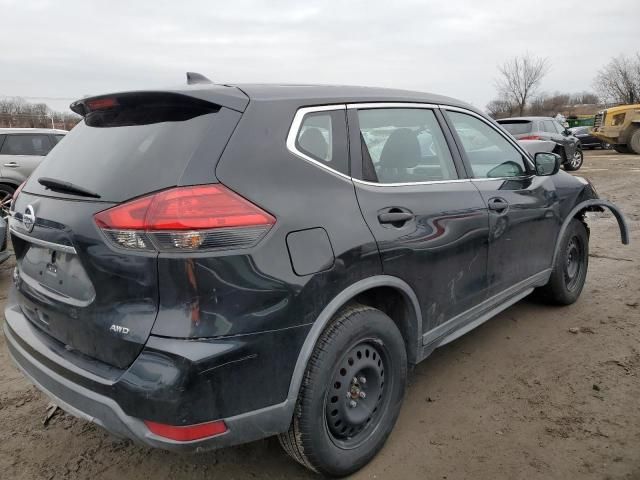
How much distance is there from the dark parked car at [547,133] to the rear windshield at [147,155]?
1332 centimetres

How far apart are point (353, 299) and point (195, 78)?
1.33 metres

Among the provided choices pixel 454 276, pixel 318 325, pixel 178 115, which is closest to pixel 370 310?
pixel 318 325

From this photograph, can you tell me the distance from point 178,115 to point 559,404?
263cm

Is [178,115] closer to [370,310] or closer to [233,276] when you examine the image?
[233,276]

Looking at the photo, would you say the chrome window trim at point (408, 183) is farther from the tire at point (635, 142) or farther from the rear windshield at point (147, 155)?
the tire at point (635, 142)

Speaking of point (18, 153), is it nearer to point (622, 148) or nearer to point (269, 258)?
point (269, 258)

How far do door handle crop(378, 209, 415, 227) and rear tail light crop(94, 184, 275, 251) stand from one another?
0.68 m

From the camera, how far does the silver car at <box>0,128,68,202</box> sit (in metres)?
8.62

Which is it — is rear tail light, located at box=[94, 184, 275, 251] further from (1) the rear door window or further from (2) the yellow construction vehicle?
(2) the yellow construction vehicle

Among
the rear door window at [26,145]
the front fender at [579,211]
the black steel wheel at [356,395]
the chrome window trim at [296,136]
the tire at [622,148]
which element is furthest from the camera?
the tire at [622,148]

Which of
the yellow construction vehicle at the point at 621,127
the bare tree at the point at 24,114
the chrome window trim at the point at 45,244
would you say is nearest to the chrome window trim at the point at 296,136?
the chrome window trim at the point at 45,244

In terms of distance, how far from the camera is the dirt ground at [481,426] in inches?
95.0

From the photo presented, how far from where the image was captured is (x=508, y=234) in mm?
3258

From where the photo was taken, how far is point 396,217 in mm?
2404
